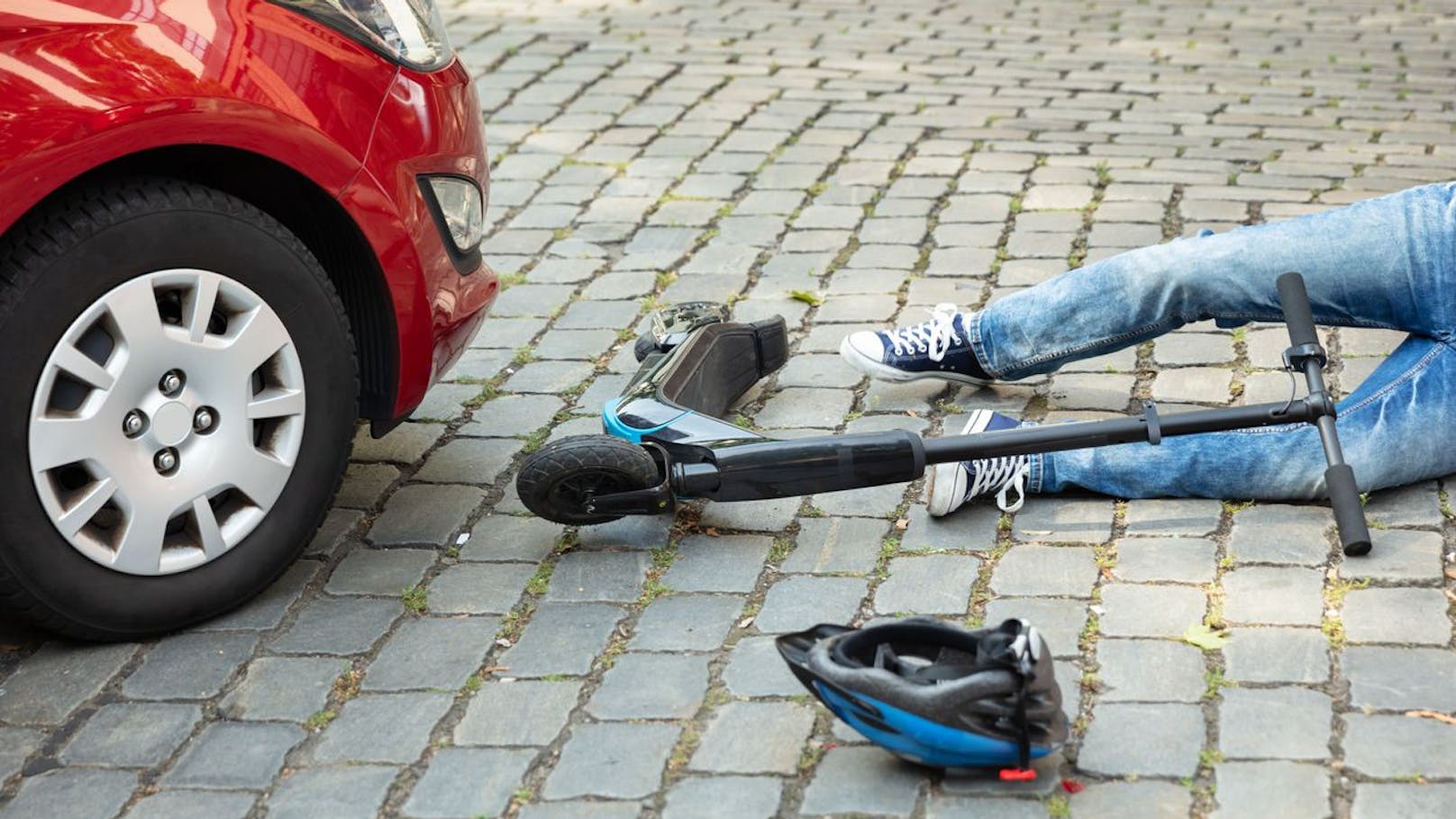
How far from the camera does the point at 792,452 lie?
3479 millimetres

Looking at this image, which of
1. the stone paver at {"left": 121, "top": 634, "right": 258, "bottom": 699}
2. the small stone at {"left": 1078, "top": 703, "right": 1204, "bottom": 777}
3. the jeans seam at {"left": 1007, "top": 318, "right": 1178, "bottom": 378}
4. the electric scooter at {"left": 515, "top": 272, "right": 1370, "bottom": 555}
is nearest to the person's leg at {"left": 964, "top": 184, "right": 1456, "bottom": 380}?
the jeans seam at {"left": 1007, "top": 318, "right": 1178, "bottom": 378}

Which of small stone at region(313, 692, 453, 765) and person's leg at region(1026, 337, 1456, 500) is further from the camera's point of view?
person's leg at region(1026, 337, 1456, 500)

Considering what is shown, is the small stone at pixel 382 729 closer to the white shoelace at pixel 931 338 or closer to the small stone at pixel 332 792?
the small stone at pixel 332 792

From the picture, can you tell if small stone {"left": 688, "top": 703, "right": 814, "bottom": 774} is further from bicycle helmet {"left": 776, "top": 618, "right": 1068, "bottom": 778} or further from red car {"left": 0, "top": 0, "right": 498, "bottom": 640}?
red car {"left": 0, "top": 0, "right": 498, "bottom": 640}

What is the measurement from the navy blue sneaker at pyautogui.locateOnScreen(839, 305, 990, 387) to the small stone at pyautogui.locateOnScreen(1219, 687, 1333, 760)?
1.40 metres

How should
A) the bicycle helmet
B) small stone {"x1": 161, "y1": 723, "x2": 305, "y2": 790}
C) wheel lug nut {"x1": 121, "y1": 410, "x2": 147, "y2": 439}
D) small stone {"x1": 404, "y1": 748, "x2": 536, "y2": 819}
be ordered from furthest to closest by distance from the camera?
wheel lug nut {"x1": 121, "y1": 410, "x2": 147, "y2": 439}
small stone {"x1": 161, "y1": 723, "x2": 305, "y2": 790}
small stone {"x1": 404, "y1": 748, "x2": 536, "y2": 819}
the bicycle helmet

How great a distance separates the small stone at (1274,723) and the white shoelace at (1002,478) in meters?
0.83

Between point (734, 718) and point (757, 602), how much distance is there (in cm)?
45

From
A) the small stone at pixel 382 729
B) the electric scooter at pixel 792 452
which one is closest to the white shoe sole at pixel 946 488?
the electric scooter at pixel 792 452

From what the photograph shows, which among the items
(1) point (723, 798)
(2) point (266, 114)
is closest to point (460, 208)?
(2) point (266, 114)

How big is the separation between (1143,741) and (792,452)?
0.94 meters

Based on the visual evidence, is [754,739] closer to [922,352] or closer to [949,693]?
[949,693]

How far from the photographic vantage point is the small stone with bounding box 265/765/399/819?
2779mm

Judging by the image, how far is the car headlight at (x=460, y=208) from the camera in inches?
145
